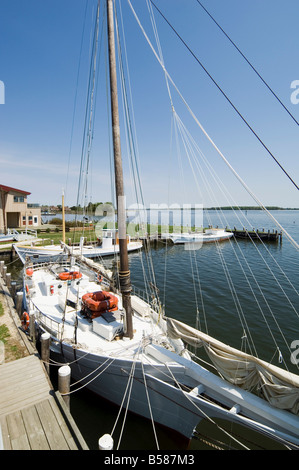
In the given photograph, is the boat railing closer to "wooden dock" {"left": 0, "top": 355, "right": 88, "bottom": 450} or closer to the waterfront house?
"wooden dock" {"left": 0, "top": 355, "right": 88, "bottom": 450}

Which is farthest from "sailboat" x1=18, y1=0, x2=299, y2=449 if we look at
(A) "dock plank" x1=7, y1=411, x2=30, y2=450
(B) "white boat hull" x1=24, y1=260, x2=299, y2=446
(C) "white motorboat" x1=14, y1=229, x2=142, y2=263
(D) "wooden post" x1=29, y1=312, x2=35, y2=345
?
(C) "white motorboat" x1=14, y1=229, x2=142, y2=263

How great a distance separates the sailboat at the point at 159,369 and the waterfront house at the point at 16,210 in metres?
34.3

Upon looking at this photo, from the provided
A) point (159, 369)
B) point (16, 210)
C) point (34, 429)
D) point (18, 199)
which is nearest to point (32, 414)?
point (34, 429)

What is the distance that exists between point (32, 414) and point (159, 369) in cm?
354

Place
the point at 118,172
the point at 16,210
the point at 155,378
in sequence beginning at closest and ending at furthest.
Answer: the point at 155,378 < the point at 118,172 < the point at 16,210

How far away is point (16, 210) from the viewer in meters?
38.4

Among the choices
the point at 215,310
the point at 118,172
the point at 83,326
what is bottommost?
the point at 215,310

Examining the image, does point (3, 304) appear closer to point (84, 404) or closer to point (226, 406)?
point (84, 404)

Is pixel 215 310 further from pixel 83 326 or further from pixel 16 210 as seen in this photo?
pixel 16 210

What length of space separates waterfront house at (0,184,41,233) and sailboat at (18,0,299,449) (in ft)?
112

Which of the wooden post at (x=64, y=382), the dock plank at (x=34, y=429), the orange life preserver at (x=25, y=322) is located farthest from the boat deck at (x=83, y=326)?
the dock plank at (x=34, y=429)

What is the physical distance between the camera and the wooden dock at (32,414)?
4811mm

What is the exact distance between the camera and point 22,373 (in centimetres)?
698
